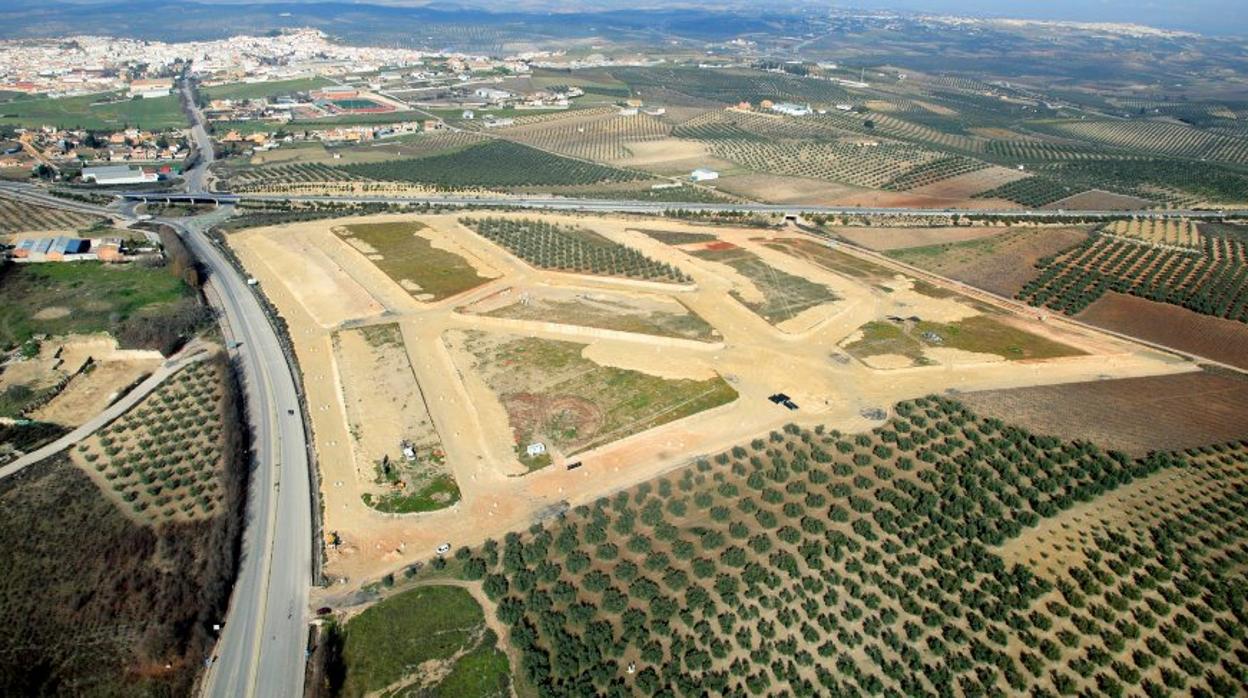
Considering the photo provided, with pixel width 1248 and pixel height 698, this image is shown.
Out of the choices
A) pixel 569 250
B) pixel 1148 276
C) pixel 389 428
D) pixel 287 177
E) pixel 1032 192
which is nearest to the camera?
pixel 389 428

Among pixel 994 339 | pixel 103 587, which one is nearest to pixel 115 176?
pixel 103 587

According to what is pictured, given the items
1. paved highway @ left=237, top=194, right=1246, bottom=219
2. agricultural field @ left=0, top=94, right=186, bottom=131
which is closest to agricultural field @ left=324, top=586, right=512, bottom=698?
paved highway @ left=237, top=194, right=1246, bottom=219

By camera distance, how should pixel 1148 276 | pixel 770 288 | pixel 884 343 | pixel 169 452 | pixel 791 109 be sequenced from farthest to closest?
pixel 791 109 < pixel 1148 276 < pixel 770 288 < pixel 884 343 < pixel 169 452

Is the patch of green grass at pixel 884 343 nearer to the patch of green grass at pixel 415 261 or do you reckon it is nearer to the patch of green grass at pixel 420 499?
the patch of green grass at pixel 420 499

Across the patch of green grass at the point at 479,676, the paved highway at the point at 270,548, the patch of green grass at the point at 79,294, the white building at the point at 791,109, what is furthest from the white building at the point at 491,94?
the patch of green grass at the point at 479,676

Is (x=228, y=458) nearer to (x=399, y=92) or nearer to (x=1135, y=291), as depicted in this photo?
(x=1135, y=291)

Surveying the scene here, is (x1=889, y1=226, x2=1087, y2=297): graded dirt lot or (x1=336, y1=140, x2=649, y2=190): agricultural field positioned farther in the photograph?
(x1=336, y1=140, x2=649, y2=190): agricultural field

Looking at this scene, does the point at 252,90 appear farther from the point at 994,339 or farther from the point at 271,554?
the point at 994,339

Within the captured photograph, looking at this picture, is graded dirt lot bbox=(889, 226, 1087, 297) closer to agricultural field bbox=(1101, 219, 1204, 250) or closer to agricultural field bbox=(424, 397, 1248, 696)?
agricultural field bbox=(1101, 219, 1204, 250)
